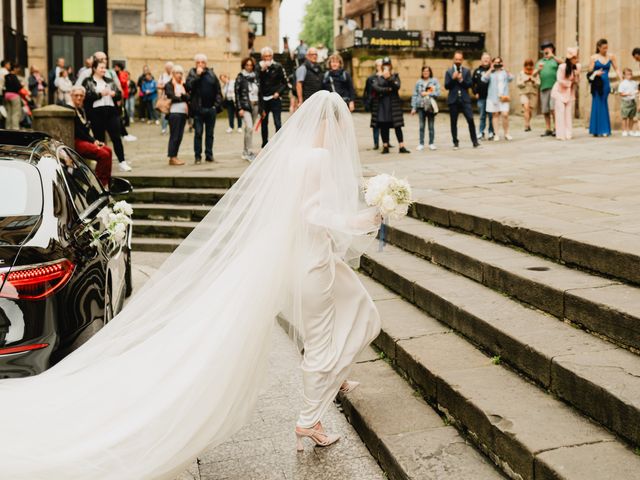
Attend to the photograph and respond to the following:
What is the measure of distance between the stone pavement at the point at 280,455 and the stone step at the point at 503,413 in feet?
1.28

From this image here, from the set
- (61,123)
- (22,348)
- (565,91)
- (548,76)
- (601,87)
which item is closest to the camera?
(22,348)

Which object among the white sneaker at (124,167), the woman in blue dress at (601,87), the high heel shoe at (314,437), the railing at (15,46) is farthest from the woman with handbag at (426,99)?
the railing at (15,46)

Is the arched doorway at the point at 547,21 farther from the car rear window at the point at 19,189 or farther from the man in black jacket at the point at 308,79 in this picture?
the car rear window at the point at 19,189

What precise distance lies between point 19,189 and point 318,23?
9155 centimetres

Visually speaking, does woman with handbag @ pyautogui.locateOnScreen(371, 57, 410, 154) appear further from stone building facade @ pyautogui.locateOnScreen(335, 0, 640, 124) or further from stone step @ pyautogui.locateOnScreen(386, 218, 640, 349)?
stone step @ pyautogui.locateOnScreen(386, 218, 640, 349)

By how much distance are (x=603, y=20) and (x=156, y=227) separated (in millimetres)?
16969

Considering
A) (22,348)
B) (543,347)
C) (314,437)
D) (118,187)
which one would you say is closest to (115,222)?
(118,187)

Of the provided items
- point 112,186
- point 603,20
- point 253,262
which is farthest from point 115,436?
point 603,20

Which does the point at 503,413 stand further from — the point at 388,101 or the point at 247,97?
the point at 388,101

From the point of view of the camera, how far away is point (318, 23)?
93.4 m

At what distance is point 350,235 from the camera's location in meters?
4.62

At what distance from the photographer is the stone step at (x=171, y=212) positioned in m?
12.3

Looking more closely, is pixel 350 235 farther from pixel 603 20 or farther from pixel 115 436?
pixel 603 20

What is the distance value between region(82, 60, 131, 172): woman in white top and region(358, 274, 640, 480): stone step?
9383 millimetres
